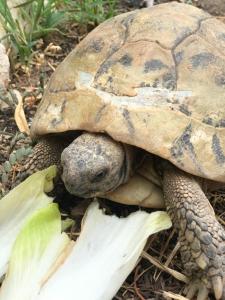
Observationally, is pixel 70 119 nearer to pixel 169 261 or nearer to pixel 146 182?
pixel 146 182

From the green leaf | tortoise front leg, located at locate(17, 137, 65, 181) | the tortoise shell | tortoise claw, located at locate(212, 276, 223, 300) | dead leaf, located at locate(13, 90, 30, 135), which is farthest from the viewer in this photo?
dead leaf, located at locate(13, 90, 30, 135)

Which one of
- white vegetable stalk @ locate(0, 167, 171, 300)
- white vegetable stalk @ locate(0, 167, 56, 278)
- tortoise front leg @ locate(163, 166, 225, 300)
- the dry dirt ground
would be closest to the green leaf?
white vegetable stalk @ locate(0, 167, 171, 300)

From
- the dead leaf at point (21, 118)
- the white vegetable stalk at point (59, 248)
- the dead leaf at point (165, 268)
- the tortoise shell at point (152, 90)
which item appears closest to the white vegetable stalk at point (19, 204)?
the white vegetable stalk at point (59, 248)

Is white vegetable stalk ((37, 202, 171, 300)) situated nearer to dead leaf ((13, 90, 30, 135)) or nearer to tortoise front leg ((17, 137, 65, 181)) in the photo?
tortoise front leg ((17, 137, 65, 181))

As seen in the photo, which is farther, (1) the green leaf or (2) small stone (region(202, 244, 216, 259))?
(2) small stone (region(202, 244, 216, 259))

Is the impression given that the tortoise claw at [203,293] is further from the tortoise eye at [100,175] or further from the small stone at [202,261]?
the tortoise eye at [100,175]

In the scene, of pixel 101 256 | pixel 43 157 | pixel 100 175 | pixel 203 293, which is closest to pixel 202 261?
pixel 203 293
